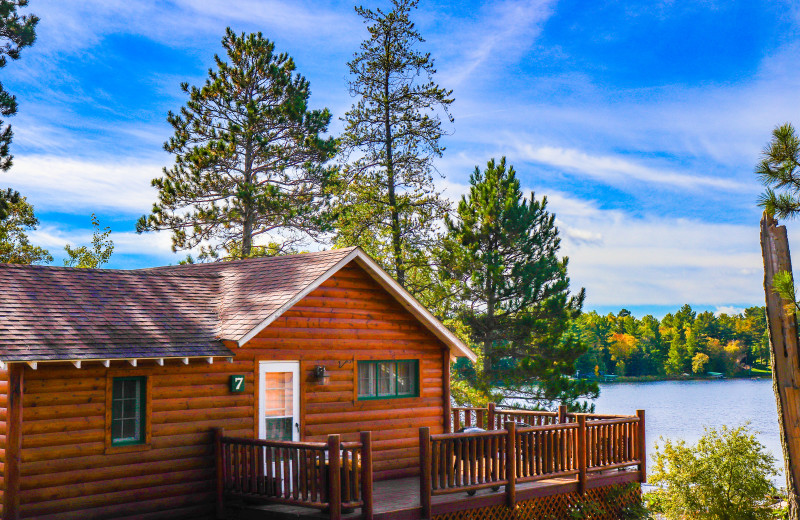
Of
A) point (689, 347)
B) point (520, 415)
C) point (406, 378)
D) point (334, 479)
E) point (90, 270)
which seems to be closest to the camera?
point (334, 479)

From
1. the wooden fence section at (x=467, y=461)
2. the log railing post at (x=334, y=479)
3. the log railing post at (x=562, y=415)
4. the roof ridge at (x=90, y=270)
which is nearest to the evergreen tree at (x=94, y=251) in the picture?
the roof ridge at (x=90, y=270)

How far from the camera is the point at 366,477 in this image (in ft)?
30.6

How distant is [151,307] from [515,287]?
1795 centimetres

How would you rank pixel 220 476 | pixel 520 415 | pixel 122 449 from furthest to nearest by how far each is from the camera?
1. pixel 520 415
2. pixel 220 476
3. pixel 122 449

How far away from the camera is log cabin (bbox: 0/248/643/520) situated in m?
9.32

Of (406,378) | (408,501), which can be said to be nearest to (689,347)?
(406,378)

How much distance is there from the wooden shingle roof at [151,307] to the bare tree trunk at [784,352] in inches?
207

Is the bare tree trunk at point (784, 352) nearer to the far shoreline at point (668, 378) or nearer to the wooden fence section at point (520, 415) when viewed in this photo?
the wooden fence section at point (520, 415)

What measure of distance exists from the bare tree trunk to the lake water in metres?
16.6

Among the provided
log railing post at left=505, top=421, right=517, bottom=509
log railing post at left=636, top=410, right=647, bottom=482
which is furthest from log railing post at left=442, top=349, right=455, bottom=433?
log railing post at left=636, top=410, right=647, bottom=482

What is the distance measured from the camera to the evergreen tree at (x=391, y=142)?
88.8 ft

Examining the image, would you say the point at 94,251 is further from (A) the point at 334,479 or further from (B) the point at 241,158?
(A) the point at 334,479

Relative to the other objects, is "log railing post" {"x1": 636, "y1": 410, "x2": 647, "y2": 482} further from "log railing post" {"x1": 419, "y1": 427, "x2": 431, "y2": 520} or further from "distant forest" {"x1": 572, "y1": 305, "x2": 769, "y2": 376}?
"distant forest" {"x1": 572, "y1": 305, "x2": 769, "y2": 376}

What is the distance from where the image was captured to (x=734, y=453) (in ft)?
38.0
